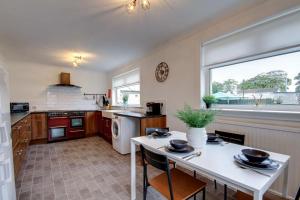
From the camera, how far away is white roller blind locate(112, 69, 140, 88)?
4235 mm

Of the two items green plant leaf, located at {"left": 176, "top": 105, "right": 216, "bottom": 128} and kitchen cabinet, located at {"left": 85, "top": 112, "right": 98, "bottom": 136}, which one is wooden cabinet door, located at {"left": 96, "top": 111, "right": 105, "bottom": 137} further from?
green plant leaf, located at {"left": 176, "top": 105, "right": 216, "bottom": 128}

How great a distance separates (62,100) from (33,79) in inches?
39.2

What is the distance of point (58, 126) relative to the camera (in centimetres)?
427

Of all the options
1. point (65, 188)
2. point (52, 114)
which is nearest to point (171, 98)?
point (65, 188)

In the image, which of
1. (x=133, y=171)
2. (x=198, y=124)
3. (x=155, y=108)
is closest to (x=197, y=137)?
(x=198, y=124)

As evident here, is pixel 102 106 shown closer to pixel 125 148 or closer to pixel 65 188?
pixel 125 148

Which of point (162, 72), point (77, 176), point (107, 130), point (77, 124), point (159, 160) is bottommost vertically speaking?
point (77, 176)

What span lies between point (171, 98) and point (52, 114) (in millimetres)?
3448

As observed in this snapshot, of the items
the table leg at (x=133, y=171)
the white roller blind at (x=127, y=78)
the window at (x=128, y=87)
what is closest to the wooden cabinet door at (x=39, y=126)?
the window at (x=128, y=87)

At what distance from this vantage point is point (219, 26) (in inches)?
84.0

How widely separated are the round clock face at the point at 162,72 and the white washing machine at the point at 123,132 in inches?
44.9

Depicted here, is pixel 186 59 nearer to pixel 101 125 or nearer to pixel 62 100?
pixel 101 125

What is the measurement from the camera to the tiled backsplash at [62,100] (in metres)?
4.63

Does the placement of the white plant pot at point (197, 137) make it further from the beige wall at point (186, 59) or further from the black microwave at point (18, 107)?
the black microwave at point (18, 107)
